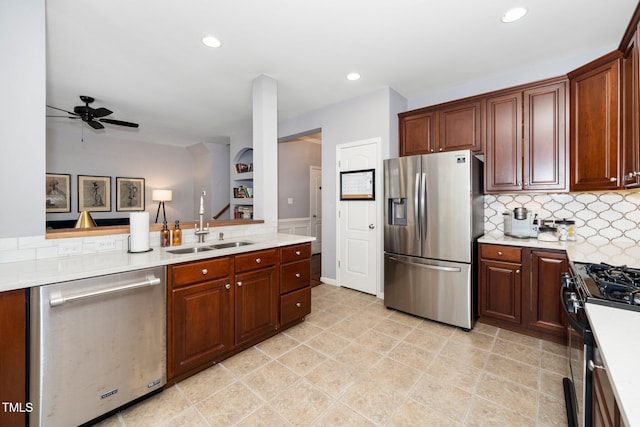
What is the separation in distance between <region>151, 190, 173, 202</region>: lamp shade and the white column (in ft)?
13.2

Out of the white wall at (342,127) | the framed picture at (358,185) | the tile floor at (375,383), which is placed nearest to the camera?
the tile floor at (375,383)

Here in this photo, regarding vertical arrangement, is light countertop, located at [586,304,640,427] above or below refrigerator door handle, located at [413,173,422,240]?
below

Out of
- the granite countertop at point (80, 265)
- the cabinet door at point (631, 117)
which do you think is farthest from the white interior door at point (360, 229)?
the cabinet door at point (631, 117)

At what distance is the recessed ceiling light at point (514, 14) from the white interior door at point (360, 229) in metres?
1.65

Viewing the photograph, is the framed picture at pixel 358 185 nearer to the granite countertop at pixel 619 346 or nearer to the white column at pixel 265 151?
the white column at pixel 265 151

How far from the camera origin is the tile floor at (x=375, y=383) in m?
1.58

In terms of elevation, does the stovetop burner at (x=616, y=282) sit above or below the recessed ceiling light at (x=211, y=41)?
below

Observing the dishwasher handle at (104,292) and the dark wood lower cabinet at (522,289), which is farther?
the dark wood lower cabinet at (522,289)

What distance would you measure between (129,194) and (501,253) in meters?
6.93

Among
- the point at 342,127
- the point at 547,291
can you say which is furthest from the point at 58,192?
the point at 547,291

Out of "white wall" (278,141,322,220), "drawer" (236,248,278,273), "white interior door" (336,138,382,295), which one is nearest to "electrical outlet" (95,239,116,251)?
"drawer" (236,248,278,273)

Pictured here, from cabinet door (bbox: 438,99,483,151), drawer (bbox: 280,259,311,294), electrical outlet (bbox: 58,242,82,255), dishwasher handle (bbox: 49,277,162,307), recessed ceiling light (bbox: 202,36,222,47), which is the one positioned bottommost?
drawer (bbox: 280,259,311,294)

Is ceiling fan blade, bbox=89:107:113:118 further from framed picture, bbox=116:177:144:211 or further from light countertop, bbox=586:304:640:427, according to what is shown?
light countertop, bbox=586:304:640:427

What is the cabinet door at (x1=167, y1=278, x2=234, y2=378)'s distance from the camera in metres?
1.79
